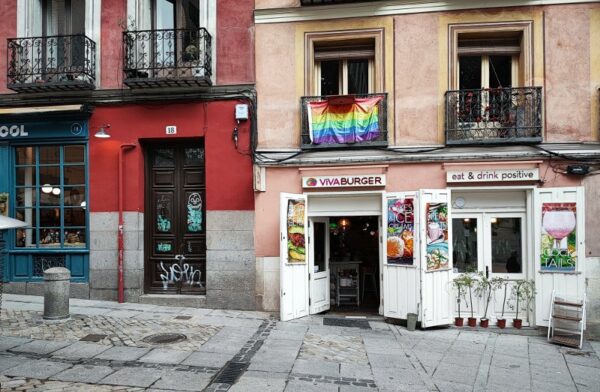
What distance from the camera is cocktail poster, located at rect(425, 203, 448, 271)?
349 inches

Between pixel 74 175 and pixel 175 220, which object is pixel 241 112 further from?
pixel 74 175

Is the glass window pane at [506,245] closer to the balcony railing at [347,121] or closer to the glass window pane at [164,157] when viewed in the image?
the balcony railing at [347,121]

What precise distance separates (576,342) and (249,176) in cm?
743

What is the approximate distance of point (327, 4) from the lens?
983 cm

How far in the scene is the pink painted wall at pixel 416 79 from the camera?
9.65m

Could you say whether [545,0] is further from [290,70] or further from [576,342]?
[576,342]

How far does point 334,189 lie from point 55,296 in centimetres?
612

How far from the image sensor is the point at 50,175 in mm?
10930

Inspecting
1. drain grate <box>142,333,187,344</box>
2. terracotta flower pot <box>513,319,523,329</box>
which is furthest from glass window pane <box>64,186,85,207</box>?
terracotta flower pot <box>513,319,523,329</box>

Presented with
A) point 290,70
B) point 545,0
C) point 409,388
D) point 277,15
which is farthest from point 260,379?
point 545,0

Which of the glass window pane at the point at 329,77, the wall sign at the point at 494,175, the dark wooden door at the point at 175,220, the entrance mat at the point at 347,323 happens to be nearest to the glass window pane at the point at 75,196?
the dark wooden door at the point at 175,220

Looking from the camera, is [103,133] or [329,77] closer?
[103,133]

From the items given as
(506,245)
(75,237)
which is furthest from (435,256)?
(75,237)

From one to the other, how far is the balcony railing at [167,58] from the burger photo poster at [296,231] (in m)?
3.57
